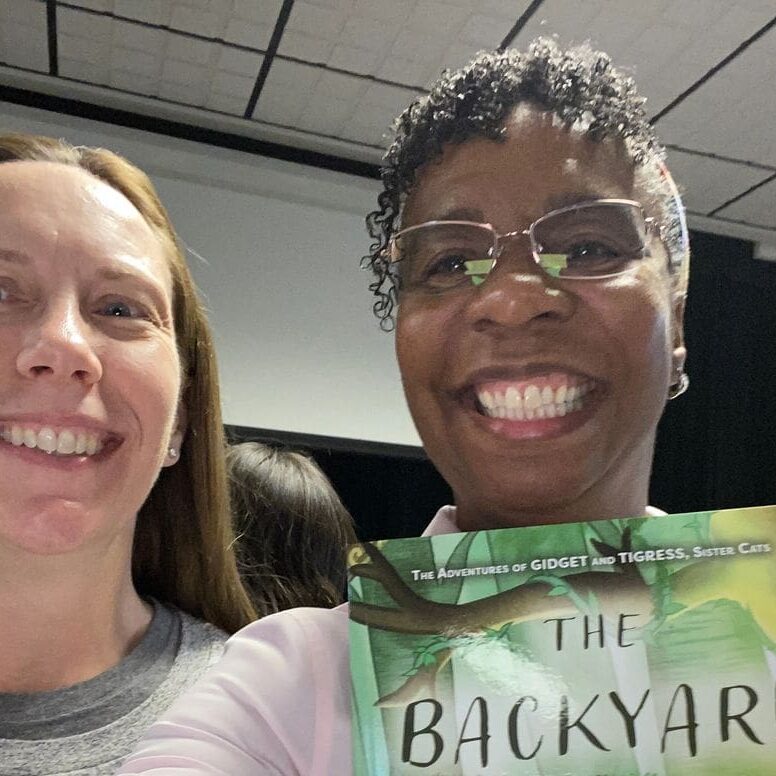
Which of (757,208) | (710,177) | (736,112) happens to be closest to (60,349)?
(736,112)

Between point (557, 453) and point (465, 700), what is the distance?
0.17 metres

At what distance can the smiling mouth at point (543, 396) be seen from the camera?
0.52 m

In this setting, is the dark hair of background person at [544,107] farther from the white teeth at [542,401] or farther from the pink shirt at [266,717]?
the pink shirt at [266,717]

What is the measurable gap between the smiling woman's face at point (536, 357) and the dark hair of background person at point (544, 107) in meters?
0.01

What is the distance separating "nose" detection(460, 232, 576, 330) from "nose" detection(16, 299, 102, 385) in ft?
1.20

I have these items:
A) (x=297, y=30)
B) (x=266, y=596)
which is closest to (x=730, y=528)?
(x=266, y=596)

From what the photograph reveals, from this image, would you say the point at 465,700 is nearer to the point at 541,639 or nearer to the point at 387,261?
the point at 541,639

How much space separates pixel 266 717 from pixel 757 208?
8.46 ft

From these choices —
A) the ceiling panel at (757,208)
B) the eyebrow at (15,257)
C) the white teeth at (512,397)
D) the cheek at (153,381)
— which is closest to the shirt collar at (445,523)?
the white teeth at (512,397)

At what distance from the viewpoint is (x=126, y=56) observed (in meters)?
2.03

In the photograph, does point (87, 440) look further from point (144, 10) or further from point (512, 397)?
point (144, 10)

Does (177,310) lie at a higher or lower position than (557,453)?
higher

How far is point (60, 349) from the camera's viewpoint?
68cm

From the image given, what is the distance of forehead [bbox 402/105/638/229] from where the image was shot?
0.54 meters
